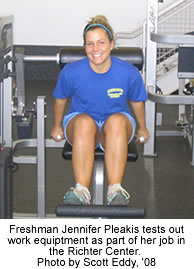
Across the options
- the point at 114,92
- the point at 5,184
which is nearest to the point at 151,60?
the point at 114,92

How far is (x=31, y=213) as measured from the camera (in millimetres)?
2984

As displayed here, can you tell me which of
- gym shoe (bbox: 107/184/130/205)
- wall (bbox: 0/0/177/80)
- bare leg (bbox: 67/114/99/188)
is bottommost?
gym shoe (bbox: 107/184/130/205)

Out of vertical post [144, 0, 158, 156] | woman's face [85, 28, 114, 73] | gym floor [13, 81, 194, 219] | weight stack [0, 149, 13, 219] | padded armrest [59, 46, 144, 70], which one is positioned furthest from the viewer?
vertical post [144, 0, 158, 156]

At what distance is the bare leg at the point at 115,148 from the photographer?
2172 millimetres

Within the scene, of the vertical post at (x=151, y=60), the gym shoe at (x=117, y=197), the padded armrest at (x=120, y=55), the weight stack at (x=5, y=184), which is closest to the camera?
the weight stack at (x=5, y=184)

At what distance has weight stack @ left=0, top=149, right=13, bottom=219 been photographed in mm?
1994

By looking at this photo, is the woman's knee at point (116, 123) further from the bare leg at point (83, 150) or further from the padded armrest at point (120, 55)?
the padded armrest at point (120, 55)

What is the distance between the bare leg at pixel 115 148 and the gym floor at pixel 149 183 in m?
0.79

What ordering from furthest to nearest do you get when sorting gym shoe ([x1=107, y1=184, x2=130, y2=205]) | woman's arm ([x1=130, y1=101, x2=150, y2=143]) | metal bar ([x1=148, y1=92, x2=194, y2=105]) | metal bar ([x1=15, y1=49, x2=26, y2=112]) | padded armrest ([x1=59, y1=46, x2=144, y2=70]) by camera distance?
metal bar ([x1=148, y1=92, x2=194, y2=105])
metal bar ([x1=15, y1=49, x2=26, y2=112])
padded armrest ([x1=59, y1=46, x2=144, y2=70])
woman's arm ([x1=130, y1=101, x2=150, y2=143])
gym shoe ([x1=107, y1=184, x2=130, y2=205])

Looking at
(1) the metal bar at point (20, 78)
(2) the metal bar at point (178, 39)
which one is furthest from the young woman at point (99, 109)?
(2) the metal bar at point (178, 39)

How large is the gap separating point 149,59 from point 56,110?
161 centimetres

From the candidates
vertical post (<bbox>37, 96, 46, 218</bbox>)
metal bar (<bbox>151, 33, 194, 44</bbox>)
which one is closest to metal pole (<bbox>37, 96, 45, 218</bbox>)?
vertical post (<bbox>37, 96, 46, 218</bbox>)

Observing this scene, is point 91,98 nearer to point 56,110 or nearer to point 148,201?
point 56,110

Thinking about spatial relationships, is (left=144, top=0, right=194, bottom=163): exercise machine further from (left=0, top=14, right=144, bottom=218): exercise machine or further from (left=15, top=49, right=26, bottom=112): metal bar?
(left=15, top=49, right=26, bottom=112): metal bar
